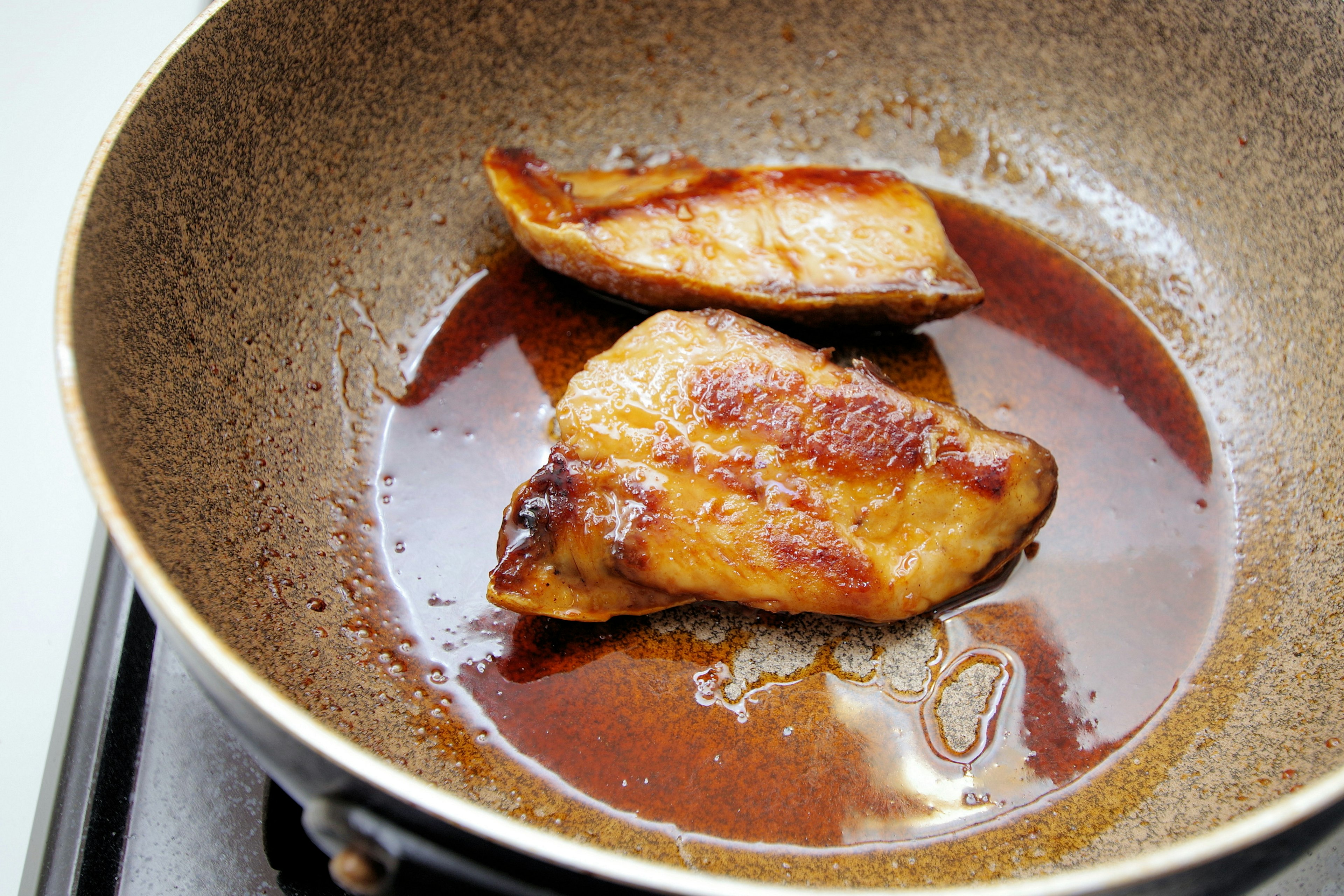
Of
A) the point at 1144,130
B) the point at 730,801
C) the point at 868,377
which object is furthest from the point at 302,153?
the point at 1144,130

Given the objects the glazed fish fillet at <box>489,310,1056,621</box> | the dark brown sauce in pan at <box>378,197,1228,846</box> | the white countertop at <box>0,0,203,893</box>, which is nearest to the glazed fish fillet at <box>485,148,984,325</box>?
the dark brown sauce in pan at <box>378,197,1228,846</box>

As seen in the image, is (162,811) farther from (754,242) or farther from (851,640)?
(754,242)

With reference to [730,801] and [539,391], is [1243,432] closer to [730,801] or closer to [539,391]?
[730,801]

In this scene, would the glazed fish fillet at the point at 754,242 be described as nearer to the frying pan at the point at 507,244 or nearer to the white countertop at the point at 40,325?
the frying pan at the point at 507,244

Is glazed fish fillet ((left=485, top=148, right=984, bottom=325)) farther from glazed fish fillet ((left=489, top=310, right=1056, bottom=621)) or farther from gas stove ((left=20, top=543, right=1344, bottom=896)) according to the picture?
gas stove ((left=20, top=543, right=1344, bottom=896))

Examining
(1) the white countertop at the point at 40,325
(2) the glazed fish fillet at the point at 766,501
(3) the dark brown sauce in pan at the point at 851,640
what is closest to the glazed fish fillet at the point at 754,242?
(3) the dark brown sauce in pan at the point at 851,640
